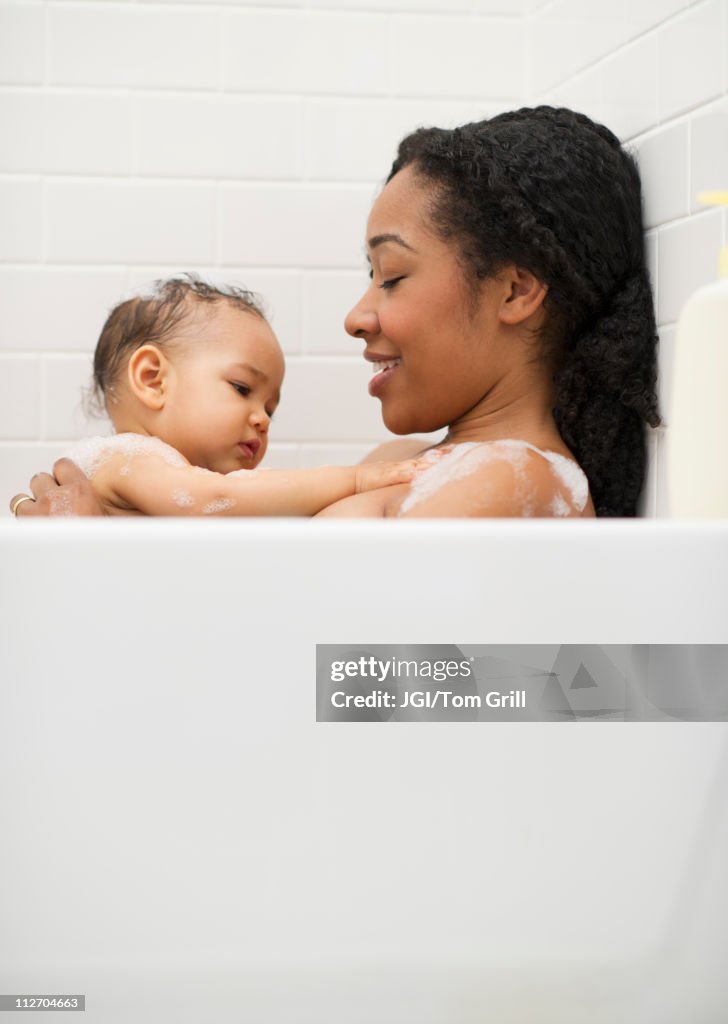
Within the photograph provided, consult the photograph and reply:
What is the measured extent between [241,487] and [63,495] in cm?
22

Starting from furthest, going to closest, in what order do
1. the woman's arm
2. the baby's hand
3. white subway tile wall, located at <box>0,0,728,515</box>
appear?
1. white subway tile wall, located at <box>0,0,728,515</box>
2. the baby's hand
3. the woman's arm

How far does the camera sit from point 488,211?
1.31 metres

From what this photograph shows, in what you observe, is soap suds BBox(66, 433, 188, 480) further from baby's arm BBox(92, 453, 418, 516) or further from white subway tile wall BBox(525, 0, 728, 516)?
white subway tile wall BBox(525, 0, 728, 516)

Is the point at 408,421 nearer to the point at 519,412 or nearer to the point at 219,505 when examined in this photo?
the point at 519,412

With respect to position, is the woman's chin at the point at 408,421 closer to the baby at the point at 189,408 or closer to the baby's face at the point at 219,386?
the baby at the point at 189,408

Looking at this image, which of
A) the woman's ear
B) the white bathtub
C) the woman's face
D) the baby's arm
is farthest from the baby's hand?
the white bathtub

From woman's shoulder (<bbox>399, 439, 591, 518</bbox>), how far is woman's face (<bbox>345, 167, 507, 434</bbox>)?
0.41 ft

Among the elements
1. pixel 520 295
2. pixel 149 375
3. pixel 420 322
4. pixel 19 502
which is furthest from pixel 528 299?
pixel 19 502

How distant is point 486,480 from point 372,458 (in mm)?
484

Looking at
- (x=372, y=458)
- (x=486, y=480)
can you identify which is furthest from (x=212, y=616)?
(x=372, y=458)

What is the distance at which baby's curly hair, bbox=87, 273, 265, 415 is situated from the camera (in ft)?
5.06

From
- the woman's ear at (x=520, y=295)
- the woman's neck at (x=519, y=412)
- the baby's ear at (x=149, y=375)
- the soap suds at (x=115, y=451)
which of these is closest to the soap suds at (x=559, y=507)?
the woman's neck at (x=519, y=412)

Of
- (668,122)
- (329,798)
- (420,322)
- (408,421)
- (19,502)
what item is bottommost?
(329,798)

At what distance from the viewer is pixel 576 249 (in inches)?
50.9
